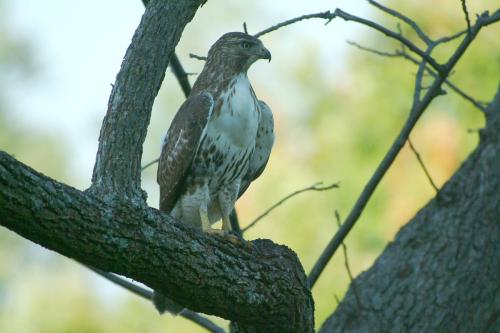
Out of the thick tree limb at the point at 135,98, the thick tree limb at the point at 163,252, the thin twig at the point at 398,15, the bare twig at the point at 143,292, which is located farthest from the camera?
the bare twig at the point at 143,292

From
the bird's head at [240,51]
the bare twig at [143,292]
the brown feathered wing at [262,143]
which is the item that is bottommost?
the bare twig at [143,292]

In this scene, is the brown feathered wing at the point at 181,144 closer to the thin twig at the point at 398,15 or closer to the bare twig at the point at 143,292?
the bare twig at the point at 143,292

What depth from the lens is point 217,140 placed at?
4.54 m

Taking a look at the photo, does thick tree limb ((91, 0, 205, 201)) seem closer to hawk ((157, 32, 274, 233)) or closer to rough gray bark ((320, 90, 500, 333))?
hawk ((157, 32, 274, 233))

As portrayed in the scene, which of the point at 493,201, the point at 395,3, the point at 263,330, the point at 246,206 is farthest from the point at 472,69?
the point at 263,330

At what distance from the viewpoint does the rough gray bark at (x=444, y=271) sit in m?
4.51

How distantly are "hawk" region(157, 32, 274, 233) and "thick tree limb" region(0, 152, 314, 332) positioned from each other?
2.69ft

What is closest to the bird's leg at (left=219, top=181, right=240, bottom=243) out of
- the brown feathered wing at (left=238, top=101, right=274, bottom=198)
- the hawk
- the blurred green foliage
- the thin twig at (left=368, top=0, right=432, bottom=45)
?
the hawk

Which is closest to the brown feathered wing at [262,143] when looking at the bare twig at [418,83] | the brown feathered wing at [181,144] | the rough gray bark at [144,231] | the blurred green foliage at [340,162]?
the brown feathered wing at [181,144]

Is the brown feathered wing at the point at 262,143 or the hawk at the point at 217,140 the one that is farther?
the brown feathered wing at the point at 262,143

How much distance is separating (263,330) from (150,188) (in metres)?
11.1

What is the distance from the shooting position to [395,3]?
11.0m

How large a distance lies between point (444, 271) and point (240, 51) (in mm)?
1547

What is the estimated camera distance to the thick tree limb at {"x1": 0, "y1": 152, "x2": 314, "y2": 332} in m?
2.69
